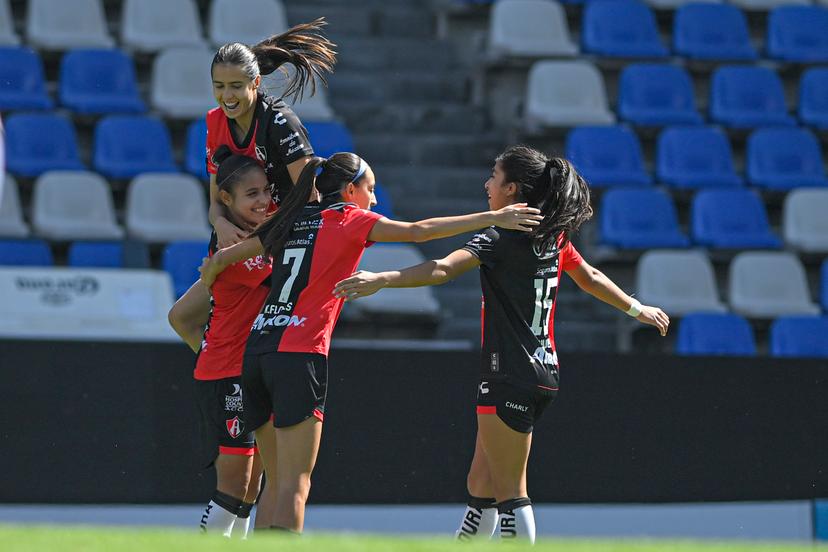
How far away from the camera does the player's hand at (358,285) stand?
465 cm

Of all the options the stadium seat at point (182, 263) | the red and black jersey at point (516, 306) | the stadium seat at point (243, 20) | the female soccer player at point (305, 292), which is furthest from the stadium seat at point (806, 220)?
the female soccer player at point (305, 292)

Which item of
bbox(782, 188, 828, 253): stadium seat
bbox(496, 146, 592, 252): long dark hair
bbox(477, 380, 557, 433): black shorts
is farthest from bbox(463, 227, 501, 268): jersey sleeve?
bbox(782, 188, 828, 253): stadium seat

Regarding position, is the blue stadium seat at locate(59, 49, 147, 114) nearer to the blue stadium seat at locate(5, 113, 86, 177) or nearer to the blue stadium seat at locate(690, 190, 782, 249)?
the blue stadium seat at locate(5, 113, 86, 177)

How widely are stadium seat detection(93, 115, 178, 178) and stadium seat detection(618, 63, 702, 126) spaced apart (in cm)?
375

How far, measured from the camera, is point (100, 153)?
1001cm

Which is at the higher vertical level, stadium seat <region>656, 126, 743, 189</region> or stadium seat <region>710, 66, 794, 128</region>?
stadium seat <region>710, 66, 794, 128</region>

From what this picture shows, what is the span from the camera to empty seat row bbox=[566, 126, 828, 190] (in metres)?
10.7

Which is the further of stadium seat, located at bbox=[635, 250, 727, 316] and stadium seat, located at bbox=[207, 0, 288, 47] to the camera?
stadium seat, located at bbox=[207, 0, 288, 47]

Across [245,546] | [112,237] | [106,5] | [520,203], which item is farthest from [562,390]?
[106,5]

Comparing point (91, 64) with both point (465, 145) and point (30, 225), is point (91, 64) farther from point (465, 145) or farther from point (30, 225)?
point (465, 145)

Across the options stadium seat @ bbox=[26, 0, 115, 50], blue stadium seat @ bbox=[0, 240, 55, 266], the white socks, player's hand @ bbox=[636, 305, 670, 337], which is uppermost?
stadium seat @ bbox=[26, 0, 115, 50]

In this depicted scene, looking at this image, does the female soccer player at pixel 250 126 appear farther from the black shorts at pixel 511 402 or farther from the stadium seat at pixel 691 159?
the stadium seat at pixel 691 159

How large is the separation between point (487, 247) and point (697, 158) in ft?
20.6

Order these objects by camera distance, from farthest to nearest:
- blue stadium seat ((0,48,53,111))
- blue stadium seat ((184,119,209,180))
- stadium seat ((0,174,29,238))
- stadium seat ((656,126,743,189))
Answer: stadium seat ((656,126,743,189))
blue stadium seat ((0,48,53,111))
blue stadium seat ((184,119,209,180))
stadium seat ((0,174,29,238))
